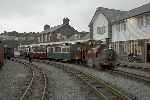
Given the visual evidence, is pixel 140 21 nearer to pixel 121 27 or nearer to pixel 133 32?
pixel 133 32

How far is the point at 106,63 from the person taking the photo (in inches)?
1000

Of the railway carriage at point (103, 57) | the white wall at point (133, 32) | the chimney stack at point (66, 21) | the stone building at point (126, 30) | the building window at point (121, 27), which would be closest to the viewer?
the railway carriage at point (103, 57)

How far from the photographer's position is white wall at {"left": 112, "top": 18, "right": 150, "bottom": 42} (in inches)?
1506

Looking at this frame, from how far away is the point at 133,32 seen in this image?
4094cm

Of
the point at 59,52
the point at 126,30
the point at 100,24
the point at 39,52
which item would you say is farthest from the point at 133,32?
the point at 39,52

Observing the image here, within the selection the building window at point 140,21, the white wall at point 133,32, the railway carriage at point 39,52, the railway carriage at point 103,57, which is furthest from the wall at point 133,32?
the railway carriage at point 103,57

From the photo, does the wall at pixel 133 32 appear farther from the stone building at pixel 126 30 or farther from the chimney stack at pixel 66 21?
the chimney stack at pixel 66 21

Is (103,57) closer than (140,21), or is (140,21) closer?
(103,57)

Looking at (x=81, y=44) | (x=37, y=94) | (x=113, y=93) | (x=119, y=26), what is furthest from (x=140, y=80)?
(x=119, y=26)

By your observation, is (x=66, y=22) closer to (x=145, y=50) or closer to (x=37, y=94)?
(x=145, y=50)

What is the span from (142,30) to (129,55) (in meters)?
3.88

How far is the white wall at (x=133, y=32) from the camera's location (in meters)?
38.2

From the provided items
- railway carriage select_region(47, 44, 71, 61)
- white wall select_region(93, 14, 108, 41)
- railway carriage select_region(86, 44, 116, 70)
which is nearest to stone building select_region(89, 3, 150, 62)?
white wall select_region(93, 14, 108, 41)

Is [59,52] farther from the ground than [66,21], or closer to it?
closer to it
